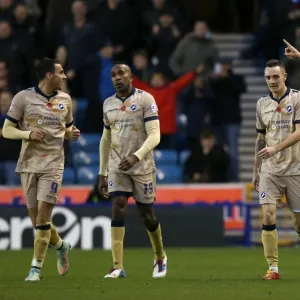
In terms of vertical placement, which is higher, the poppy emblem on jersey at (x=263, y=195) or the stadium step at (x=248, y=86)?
the stadium step at (x=248, y=86)

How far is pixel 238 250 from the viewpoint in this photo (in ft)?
64.0

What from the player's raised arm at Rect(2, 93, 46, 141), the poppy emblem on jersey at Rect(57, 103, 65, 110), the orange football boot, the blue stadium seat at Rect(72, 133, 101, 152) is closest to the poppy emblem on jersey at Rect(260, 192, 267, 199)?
the orange football boot

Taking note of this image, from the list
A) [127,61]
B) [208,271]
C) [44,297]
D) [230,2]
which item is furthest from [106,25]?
[44,297]

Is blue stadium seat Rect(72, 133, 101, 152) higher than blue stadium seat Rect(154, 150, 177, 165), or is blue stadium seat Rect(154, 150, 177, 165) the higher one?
blue stadium seat Rect(72, 133, 101, 152)

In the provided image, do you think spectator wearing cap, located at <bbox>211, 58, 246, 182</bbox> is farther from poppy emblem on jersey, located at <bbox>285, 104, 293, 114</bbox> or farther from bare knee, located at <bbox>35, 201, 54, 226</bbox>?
bare knee, located at <bbox>35, 201, 54, 226</bbox>

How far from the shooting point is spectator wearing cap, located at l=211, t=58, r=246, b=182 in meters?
22.7

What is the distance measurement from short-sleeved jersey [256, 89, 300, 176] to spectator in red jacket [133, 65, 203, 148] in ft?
29.6

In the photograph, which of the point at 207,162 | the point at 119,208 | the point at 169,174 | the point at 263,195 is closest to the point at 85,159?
the point at 169,174

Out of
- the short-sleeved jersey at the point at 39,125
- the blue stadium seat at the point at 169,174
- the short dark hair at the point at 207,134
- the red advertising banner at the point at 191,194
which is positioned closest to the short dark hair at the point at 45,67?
the short-sleeved jersey at the point at 39,125

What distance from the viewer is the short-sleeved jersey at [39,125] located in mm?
13281

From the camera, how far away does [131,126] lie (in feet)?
45.0

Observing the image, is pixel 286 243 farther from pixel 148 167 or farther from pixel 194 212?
pixel 148 167

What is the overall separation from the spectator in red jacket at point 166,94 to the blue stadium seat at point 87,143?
1.35 m

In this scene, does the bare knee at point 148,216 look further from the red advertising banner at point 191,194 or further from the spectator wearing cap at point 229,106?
the spectator wearing cap at point 229,106
